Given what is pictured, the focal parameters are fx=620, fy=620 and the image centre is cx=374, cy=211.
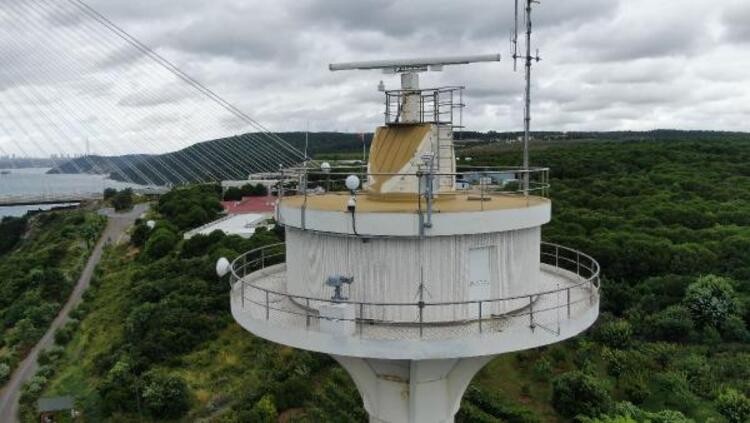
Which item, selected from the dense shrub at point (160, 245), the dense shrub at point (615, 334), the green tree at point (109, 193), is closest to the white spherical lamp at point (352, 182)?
the dense shrub at point (615, 334)

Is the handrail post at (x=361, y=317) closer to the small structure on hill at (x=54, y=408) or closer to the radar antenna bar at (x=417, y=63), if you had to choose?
the radar antenna bar at (x=417, y=63)

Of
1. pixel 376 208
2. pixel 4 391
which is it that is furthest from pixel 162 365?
pixel 376 208

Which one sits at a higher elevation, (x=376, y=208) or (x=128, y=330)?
(x=376, y=208)

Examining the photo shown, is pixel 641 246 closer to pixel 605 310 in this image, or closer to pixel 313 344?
pixel 605 310

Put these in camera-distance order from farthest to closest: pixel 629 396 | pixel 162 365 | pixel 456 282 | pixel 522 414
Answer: pixel 162 365, pixel 629 396, pixel 522 414, pixel 456 282

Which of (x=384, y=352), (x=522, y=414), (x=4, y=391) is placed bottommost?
(x=4, y=391)

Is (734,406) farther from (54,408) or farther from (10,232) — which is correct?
(10,232)

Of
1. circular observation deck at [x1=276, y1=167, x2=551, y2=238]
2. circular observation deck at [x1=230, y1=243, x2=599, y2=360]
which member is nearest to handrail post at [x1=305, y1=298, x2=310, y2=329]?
circular observation deck at [x1=230, y1=243, x2=599, y2=360]
